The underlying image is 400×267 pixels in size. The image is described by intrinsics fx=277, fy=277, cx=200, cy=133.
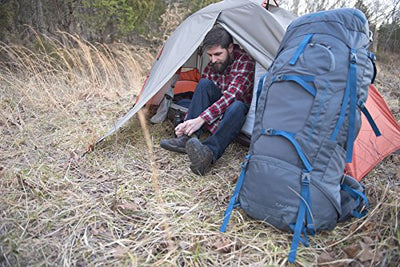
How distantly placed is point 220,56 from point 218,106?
0.47 metres

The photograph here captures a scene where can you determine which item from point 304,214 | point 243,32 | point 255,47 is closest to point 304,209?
point 304,214

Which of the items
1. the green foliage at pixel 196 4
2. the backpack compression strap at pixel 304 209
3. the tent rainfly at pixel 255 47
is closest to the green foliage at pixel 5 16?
the tent rainfly at pixel 255 47

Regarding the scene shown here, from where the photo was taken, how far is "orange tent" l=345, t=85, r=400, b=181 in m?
1.90

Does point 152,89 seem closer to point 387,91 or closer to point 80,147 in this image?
point 80,147

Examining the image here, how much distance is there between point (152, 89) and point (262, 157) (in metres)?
1.16

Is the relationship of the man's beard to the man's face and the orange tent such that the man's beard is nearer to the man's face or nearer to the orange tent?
the man's face

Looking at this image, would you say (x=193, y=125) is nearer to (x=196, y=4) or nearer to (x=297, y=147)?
(x=297, y=147)

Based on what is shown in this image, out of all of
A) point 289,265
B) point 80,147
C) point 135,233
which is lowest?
point 80,147

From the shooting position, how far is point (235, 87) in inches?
85.7

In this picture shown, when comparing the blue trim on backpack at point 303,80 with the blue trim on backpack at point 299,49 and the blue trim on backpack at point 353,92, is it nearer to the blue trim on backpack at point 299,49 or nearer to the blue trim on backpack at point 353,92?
the blue trim on backpack at point 299,49

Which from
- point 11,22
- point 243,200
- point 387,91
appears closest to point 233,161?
point 243,200

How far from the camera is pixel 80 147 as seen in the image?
2.46 meters

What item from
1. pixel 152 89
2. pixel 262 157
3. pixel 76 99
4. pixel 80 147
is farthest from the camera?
pixel 76 99

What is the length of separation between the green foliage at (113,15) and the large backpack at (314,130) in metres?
4.46
